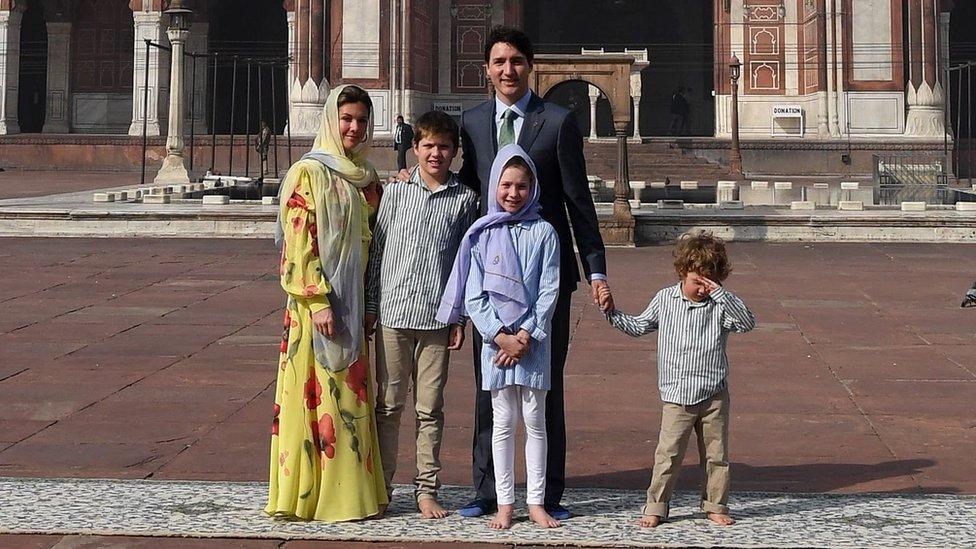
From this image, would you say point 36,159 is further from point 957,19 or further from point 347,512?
point 347,512

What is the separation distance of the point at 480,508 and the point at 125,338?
4733 mm

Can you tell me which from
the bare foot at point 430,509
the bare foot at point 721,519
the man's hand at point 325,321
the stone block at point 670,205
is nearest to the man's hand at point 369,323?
the man's hand at point 325,321

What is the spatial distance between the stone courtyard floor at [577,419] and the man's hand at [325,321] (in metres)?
0.63

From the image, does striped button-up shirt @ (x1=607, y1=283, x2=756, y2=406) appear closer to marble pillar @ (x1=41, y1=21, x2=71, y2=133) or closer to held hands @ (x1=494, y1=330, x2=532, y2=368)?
held hands @ (x1=494, y1=330, x2=532, y2=368)

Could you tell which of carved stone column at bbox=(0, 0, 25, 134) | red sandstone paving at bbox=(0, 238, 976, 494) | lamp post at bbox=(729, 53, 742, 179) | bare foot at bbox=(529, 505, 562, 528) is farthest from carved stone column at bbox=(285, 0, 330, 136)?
bare foot at bbox=(529, 505, 562, 528)

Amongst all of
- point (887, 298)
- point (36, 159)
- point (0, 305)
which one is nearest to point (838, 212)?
point (887, 298)

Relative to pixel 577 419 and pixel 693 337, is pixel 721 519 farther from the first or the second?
pixel 577 419

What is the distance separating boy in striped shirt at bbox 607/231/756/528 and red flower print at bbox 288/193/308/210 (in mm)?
1088

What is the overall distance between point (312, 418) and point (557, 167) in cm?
120

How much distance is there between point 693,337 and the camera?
455cm

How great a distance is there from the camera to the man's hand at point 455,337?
4594mm

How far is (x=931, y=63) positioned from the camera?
30766 mm

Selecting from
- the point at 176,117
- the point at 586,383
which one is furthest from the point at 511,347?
the point at 176,117

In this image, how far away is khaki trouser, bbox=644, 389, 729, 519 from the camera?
439cm
